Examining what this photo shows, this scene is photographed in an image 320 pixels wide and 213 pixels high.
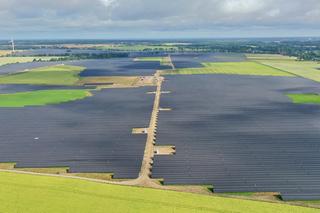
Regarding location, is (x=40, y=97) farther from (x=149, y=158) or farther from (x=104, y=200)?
(x=104, y=200)

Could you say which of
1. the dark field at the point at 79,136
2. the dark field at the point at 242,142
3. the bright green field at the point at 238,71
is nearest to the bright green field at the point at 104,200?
the dark field at the point at 242,142

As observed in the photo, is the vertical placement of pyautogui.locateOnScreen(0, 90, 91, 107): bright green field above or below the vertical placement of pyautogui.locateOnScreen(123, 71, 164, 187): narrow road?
above

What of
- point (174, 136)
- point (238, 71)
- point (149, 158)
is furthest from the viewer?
point (238, 71)

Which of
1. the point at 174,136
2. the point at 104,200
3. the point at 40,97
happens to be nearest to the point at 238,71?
the point at 40,97

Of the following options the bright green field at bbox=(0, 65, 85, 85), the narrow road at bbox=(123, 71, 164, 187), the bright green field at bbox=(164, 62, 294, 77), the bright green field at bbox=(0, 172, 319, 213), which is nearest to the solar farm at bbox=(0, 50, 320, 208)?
the narrow road at bbox=(123, 71, 164, 187)

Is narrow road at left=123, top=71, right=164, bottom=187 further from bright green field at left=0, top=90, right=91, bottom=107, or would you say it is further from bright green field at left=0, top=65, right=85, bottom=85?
bright green field at left=0, top=65, right=85, bottom=85

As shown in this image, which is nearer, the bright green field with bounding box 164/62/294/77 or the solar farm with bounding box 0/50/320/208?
the solar farm with bounding box 0/50/320/208
